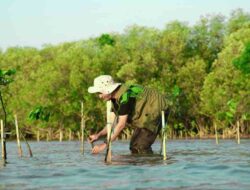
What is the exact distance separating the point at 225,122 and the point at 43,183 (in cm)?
4346

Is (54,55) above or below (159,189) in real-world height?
above

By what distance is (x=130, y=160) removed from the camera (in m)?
11.5

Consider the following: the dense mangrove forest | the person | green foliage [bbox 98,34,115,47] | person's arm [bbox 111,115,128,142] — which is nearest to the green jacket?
the person

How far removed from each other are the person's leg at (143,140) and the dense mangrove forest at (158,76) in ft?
126

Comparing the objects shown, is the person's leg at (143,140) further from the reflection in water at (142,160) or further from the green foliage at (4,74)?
the green foliage at (4,74)

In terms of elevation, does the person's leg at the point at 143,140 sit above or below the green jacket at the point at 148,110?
below

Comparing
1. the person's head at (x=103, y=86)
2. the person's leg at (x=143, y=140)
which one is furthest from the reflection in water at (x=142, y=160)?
the person's head at (x=103, y=86)

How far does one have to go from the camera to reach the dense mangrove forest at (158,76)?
52125mm

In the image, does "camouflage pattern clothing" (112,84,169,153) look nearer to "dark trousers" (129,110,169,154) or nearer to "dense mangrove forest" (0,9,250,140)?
"dark trousers" (129,110,169,154)

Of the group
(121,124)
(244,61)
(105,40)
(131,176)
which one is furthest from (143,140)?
(105,40)

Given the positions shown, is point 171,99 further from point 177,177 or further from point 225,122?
point 225,122

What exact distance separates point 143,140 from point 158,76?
45.7 m

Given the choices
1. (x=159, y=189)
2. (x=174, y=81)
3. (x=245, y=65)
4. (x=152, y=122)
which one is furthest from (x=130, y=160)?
(x=174, y=81)

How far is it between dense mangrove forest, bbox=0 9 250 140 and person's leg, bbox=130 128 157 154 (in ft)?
126
